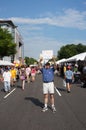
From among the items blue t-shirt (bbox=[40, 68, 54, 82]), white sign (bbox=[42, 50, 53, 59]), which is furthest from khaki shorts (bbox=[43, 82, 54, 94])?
white sign (bbox=[42, 50, 53, 59])

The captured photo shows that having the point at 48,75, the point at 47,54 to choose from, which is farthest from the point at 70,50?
the point at 48,75

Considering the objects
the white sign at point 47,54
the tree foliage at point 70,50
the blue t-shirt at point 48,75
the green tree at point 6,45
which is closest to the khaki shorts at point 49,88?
the blue t-shirt at point 48,75

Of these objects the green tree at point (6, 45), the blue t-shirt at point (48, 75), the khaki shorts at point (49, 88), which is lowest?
the khaki shorts at point (49, 88)

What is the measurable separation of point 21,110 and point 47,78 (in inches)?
61.2

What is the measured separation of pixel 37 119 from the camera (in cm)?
1040

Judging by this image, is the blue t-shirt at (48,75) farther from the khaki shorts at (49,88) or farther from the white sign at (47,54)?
the white sign at (47,54)

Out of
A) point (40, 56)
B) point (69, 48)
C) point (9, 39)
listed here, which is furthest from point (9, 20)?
point (40, 56)

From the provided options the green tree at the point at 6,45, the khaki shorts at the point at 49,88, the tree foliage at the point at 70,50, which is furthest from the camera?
the tree foliage at the point at 70,50

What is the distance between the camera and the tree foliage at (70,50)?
145875 mm

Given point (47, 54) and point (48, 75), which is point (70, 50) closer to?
point (47, 54)

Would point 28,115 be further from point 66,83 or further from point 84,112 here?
point 66,83

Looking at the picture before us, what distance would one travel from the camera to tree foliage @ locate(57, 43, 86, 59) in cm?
14588

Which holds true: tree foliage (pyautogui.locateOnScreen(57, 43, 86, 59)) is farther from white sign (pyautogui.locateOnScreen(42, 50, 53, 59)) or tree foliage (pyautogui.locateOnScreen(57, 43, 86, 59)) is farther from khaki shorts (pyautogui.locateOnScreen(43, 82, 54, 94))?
khaki shorts (pyautogui.locateOnScreen(43, 82, 54, 94))

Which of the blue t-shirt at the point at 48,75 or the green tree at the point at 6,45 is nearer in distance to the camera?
the blue t-shirt at the point at 48,75
